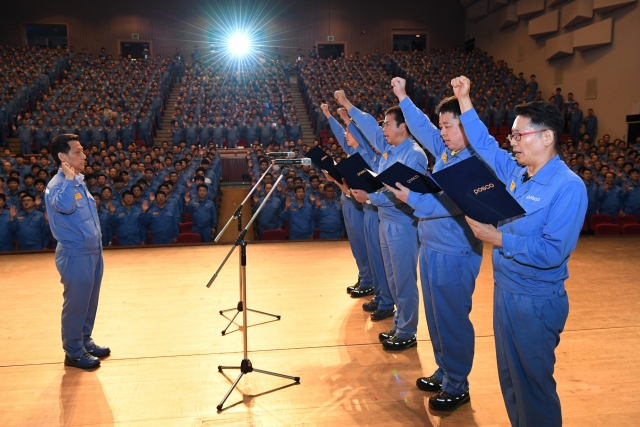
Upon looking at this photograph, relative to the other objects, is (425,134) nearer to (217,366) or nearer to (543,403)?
(543,403)

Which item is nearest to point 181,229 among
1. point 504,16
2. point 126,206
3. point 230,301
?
point 126,206

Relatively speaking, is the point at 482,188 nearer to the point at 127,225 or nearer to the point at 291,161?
the point at 291,161

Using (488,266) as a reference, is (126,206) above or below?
above

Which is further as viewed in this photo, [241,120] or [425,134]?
[241,120]

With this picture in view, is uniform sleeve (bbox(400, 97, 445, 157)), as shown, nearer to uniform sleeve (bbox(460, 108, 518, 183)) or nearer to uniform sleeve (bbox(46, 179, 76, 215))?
uniform sleeve (bbox(460, 108, 518, 183))

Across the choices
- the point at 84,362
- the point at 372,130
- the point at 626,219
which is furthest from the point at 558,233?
the point at 626,219

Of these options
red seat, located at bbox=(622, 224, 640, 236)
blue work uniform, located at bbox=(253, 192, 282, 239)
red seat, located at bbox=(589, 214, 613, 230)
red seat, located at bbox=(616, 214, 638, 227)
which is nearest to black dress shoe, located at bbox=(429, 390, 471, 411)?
blue work uniform, located at bbox=(253, 192, 282, 239)

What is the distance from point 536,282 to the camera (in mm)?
1631

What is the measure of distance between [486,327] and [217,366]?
68.9 inches

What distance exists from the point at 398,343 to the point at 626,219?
5123mm

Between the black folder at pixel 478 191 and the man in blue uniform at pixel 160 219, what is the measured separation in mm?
5012

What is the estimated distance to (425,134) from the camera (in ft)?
7.98

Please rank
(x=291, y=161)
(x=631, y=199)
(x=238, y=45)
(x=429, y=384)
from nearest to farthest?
(x=429, y=384) → (x=291, y=161) → (x=631, y=199) → (x=238, y=45)

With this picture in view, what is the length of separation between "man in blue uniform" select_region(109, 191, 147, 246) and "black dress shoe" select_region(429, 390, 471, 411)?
4.75 m
